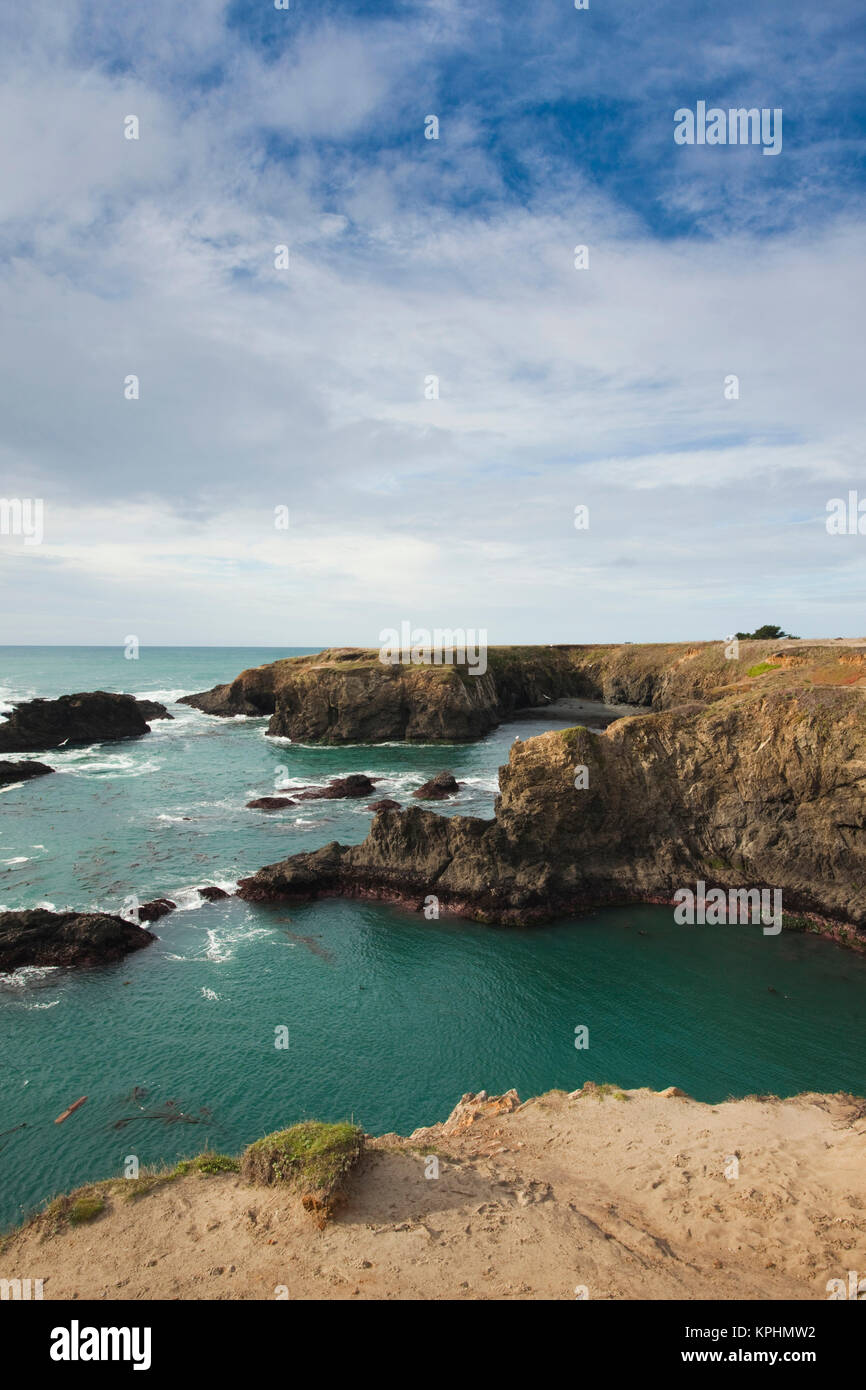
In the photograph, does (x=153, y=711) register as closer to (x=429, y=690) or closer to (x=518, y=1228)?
(x=429, y=690)

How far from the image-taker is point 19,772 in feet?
208

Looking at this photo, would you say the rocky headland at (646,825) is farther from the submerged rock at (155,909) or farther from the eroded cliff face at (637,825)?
the submerged rock at (155,909)

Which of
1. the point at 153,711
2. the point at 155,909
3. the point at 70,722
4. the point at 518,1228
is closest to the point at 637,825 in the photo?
the point at 155,909

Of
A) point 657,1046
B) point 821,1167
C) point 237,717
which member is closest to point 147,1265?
point 821,1167

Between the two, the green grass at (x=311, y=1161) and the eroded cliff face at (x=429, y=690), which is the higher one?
the eroded cliff face at (x=429, y=690)

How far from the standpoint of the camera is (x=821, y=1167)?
14.6 metres

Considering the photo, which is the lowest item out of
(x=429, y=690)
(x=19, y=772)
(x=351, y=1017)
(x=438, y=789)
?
(x=351, y=1017)

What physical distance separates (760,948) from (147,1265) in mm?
27466

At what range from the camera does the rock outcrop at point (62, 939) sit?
2920 cm

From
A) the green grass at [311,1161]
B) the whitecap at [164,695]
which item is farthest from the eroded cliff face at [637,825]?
the whitecap at [164,695]

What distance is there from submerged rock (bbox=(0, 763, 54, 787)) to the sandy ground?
58.9 meters

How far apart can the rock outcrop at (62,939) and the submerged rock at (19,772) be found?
1454 inches

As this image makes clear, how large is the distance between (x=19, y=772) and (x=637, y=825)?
57.0 m

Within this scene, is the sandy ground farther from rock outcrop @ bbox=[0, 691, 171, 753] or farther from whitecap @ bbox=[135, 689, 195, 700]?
whitecap @ bbox=[135, 689, 195, 700]
